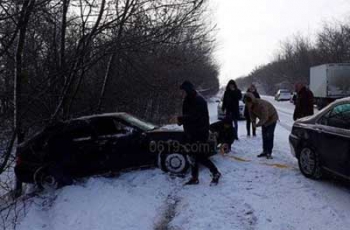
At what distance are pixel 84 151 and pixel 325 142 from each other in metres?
4.45

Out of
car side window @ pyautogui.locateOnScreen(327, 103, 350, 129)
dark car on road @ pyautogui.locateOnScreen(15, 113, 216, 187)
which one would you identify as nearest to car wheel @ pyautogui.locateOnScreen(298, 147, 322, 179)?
car side window @ pyautogui.locateOnScreen(327, 103, 350, 129)

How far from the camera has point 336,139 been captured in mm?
6211

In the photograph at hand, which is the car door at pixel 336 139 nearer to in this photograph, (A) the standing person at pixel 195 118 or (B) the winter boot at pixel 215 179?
(B) the winter boot at pixel 215 179

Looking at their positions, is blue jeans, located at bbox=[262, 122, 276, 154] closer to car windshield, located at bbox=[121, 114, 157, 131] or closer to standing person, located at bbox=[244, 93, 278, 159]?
standing person, located at bbox=[244, 93, 278, 159]

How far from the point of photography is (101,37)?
275 inches

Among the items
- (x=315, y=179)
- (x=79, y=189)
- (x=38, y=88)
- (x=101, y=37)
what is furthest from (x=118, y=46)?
(x=315, y=179)

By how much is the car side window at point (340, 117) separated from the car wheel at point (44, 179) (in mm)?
5254

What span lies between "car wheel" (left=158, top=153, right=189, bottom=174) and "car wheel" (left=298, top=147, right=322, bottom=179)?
83.1 inches

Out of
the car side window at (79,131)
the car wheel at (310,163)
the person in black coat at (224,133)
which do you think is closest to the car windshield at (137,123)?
the car side window at (79,131)

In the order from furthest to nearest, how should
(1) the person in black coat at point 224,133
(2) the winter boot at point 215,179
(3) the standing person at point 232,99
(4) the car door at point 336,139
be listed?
(3) the standing person at point 232,99, (1) the person in black coat at point 224,133, (2) the winter boot at point 215,179, (4) the car door at point 336,139

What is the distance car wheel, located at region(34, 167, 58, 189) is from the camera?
26.2 ft

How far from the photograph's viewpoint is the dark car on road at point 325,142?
6.05 meters

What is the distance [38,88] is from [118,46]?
1.44 metres

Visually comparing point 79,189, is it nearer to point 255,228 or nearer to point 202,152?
point 202,152
